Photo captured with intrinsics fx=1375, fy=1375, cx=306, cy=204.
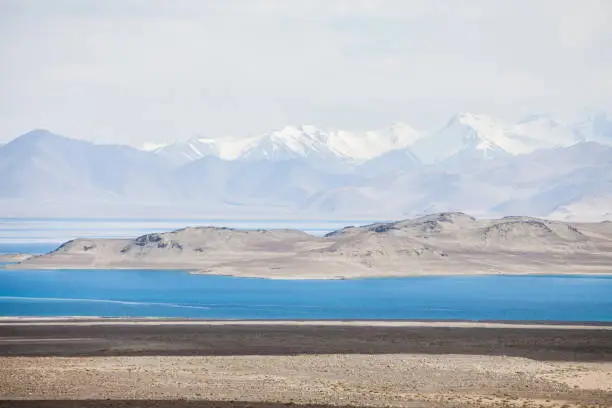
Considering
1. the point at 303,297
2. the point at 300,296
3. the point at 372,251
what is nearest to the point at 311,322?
the point at 303,297

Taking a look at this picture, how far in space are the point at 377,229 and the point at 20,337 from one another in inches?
3132

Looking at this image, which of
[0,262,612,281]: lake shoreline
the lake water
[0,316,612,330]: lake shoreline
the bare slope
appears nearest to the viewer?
[0,316,612,330]: lake shoreline

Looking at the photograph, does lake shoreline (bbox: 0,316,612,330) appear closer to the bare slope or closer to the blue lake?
the blue lake

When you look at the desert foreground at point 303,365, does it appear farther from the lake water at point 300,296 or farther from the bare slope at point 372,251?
the bare slope at point 372,251

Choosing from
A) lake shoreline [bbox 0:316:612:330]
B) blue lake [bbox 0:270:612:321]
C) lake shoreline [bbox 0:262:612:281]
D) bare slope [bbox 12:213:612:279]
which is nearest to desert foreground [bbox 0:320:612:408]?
lake shoreline [bbox 0:316:612:330]

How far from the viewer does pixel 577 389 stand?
3628 cm

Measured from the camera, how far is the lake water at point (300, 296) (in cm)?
6406

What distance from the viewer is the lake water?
210ft

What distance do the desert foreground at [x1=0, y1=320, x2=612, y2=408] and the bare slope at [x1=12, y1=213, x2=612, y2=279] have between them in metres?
51.0

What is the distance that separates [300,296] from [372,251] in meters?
33.4

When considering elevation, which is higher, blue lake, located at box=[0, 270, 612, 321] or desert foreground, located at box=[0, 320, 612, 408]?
blue lake, located at box=[0, 270, 612, 321]

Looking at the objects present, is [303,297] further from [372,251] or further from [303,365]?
[303,365]

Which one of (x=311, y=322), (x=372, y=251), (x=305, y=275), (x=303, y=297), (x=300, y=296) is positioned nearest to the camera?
(x=311, y=322)

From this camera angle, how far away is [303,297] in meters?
77.0
